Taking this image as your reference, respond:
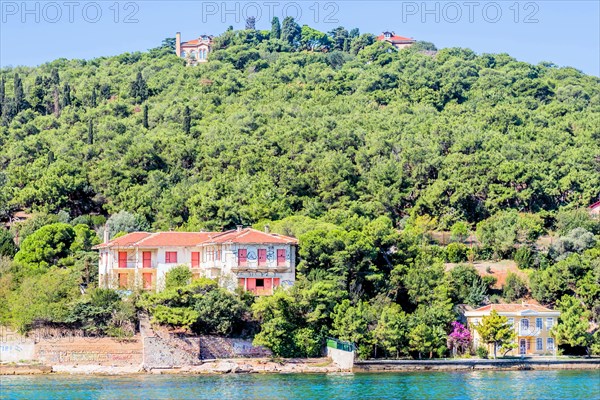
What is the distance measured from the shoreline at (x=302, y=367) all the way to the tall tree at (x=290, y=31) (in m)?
114

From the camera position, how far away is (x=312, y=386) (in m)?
48.8

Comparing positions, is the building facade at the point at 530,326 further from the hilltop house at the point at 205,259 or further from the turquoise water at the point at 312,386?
the hilltop house at the point at 205,259

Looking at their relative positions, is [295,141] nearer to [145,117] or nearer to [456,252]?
[145,117]

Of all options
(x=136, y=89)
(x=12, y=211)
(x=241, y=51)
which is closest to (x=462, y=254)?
(x=12, y=211)

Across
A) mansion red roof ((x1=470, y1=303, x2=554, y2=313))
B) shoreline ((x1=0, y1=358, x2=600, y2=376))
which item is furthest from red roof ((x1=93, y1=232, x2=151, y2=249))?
mansion red roof ((x1=470, y1=303, x2=554, y2=313))

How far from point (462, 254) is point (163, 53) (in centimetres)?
8781

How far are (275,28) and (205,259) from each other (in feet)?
361

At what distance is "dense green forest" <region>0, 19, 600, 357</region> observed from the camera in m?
57.3

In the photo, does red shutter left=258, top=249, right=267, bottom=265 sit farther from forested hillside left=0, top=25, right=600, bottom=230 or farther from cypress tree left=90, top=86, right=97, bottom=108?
cypress tree left=90, top=86, right=97, bottom=108

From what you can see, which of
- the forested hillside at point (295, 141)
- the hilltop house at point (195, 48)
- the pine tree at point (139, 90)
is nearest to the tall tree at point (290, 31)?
the hilltop house at point (195, 48)

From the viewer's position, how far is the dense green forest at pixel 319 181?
188 feet

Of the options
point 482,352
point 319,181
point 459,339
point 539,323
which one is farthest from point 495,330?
point 319,181

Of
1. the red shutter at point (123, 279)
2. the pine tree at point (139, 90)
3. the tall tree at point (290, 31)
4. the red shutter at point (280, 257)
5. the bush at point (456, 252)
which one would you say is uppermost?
the tall tree at point (290, 31)

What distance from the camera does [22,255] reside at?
6712 centimetres
